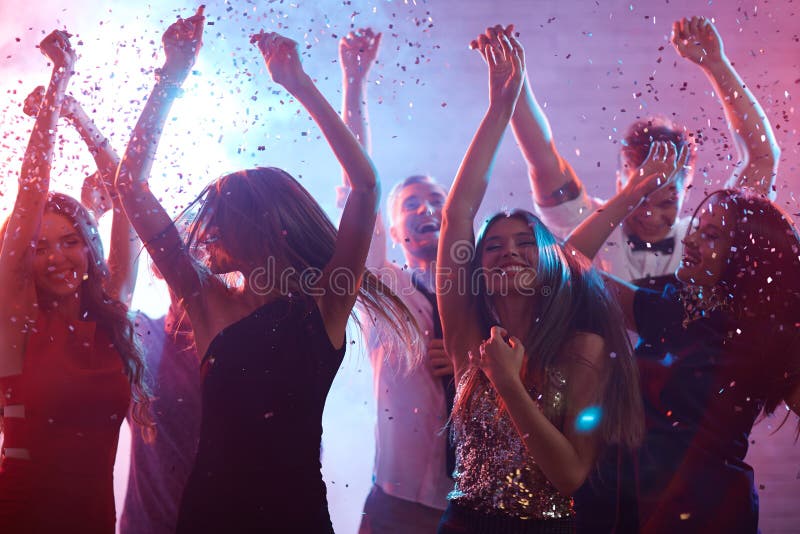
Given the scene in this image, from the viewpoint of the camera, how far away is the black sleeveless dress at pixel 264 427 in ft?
3.70

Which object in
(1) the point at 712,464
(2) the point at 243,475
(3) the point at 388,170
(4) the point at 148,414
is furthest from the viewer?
(3) the point at 388,170

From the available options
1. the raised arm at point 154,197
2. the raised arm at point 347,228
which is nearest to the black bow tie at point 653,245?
the raised arm at point 347,228

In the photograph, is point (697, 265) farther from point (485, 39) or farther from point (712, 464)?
point (485, 39)


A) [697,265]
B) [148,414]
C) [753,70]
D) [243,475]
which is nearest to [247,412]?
[243,475]

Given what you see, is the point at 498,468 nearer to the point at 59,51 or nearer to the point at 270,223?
the point at 270,223

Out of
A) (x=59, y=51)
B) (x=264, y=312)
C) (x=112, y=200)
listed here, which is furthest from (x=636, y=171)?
(x=59, y=51)

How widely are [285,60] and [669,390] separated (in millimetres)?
964

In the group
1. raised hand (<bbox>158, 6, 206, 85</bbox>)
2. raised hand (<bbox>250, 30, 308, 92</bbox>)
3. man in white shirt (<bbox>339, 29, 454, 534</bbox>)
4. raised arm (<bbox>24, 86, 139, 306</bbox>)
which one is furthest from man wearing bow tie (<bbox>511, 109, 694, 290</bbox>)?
raised arm (<bbox>24, 86, 139, 306</bbox>)

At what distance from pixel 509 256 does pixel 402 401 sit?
1.47ft

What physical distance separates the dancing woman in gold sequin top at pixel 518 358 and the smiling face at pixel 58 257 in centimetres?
70

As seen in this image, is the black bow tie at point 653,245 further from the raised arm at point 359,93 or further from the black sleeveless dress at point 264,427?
the black sleeveless dress at point 264,427

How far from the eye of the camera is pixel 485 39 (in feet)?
5.03

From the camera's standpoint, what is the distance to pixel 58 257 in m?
1.49

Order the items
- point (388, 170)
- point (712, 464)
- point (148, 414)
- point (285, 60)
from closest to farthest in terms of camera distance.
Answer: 1. point (285, 60)
2. point (712, 464)
3. point (148, 414)
4. point (388, 170)
